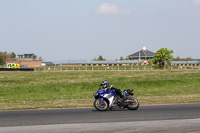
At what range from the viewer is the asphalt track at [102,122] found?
11.2 m

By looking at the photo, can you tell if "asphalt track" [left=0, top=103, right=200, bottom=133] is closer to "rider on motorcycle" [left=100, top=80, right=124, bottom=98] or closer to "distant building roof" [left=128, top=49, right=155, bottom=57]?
"rider on motorcycle" [left=100, top=80, right=124, bottom=98]

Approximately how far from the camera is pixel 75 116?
14.2 m

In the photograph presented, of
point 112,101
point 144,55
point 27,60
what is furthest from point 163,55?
point 112,101

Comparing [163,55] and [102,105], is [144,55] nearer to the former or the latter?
[163,55]

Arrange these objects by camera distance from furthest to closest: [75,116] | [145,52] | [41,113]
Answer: [145,52], [41,113], [75,116]

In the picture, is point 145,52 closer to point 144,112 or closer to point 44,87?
point 44,87

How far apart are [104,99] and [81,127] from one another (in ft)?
15.9

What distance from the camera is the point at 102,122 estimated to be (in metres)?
12.6

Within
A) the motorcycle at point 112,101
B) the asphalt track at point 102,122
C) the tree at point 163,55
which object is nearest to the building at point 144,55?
the tree at point 163,55

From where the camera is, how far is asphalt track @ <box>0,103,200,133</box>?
11.2 metres

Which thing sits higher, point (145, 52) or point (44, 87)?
point (145, 52)

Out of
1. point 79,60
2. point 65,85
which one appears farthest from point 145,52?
point 65,85

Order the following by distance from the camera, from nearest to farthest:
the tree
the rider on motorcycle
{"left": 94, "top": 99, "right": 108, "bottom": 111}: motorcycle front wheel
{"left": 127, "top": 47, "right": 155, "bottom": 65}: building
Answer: the rider on motorcycle
{"left": 94, "top": 99, "right": 108, "bottom": 111}: motorcycle front wheel
the tree
{"left": 127, "top": 47, "right": 155, "bottom": 65}: building

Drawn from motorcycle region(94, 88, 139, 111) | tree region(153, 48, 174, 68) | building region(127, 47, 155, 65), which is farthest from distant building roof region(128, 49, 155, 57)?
motorcycle region(94, 88, 139, 111)
